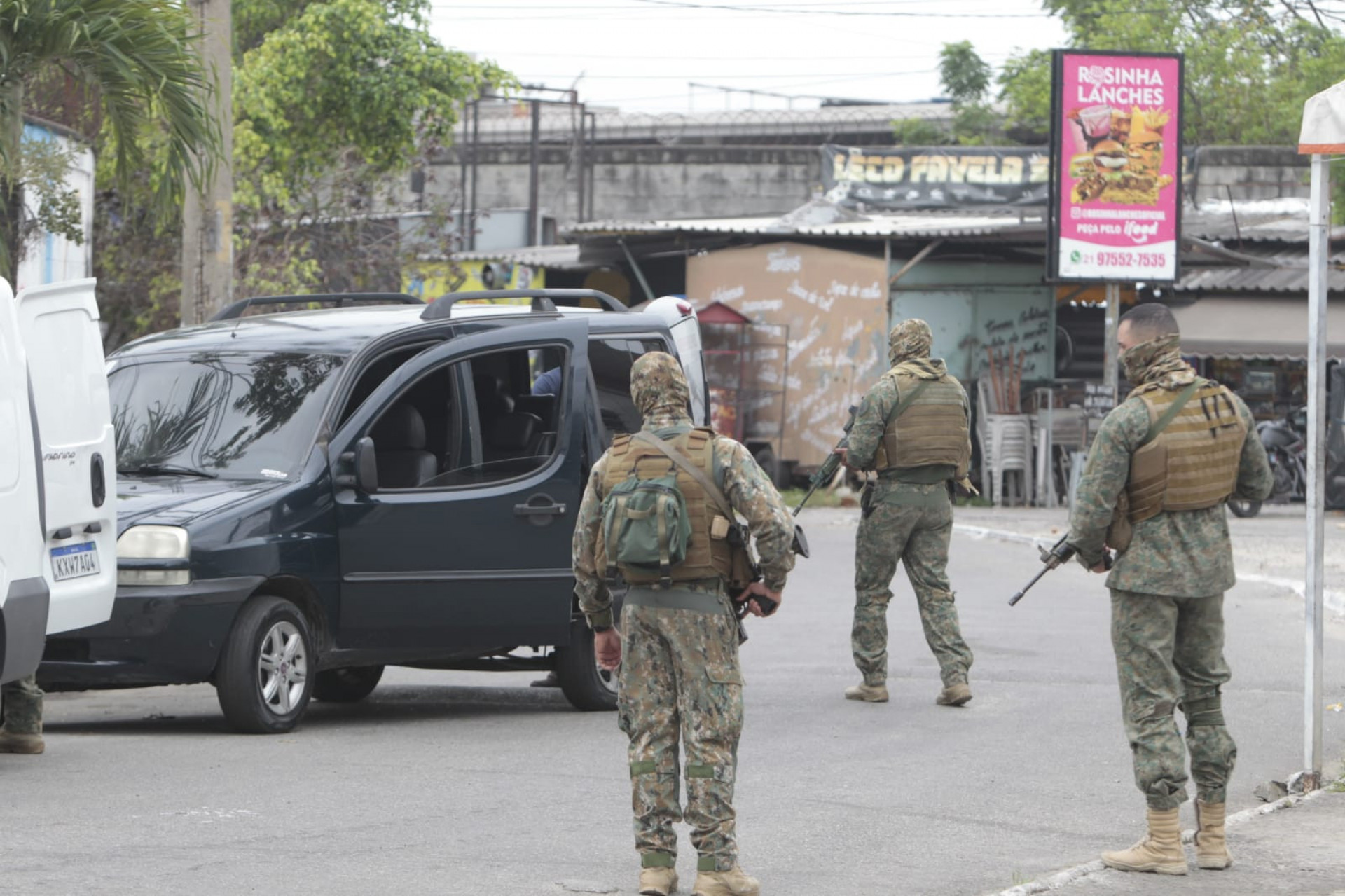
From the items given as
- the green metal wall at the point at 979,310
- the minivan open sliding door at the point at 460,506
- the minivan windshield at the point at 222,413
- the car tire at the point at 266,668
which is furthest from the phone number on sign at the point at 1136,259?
the car tire at the point at 266,668

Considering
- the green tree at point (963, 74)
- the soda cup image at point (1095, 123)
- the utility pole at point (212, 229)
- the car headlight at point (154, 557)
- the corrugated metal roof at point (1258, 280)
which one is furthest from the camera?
the green tree at point (963, 74)

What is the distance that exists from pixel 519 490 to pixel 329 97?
19.9 meters

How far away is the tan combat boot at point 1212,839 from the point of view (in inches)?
246

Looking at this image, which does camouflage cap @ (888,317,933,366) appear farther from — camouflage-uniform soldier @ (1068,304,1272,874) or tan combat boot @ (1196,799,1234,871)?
tan combat boot @ (1196,799,1234,871)

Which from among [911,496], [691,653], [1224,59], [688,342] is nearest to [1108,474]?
[691,653]

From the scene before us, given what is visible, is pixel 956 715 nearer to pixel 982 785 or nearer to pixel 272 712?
pixel 982 785

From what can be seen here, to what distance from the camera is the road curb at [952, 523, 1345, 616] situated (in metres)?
14.7

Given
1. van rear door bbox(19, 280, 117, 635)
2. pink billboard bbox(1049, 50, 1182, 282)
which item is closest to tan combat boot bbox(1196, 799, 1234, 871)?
van rear door bbox(19, 280, 117, 635)

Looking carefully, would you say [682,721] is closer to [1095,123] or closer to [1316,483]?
[1316,483]

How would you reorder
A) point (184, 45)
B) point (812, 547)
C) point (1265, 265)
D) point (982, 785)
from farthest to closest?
point (1265, 265) < point (812, 547) < point (184, 45) < point (982, 785)

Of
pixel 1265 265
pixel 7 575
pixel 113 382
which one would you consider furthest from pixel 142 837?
pixel 1265 265

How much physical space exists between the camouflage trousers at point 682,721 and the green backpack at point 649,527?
0.15 metres

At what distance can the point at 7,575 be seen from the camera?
7152 mm

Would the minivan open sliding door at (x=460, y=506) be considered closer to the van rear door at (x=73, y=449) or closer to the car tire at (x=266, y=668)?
the car tire at (x=266, y=668)
